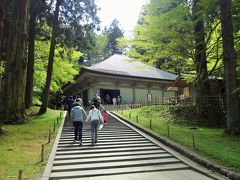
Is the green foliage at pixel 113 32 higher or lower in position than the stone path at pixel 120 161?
higher

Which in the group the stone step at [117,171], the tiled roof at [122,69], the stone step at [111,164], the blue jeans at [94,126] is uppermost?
the tiled roof at [122,69]

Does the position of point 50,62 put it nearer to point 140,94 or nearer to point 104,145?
point 104,145

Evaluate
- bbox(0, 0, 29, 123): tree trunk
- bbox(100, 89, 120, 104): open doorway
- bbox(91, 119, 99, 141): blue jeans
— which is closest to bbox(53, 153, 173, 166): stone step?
bbox(91, 119, 99, 141): blue jeans

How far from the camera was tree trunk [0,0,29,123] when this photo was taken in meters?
16.4

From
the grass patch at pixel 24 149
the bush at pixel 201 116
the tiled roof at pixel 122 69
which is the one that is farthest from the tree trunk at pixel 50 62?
the bush at pixel 201 116

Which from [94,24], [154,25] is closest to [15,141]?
[154,25]

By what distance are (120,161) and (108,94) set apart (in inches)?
860

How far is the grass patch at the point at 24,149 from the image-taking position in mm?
8608

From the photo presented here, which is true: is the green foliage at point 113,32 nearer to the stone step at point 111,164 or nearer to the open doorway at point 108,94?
the open doorway at point 108,94

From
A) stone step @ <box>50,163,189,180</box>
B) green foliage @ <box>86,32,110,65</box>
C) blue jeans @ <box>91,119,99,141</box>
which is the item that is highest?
green foliage @ <box>86,32,110,65</box>

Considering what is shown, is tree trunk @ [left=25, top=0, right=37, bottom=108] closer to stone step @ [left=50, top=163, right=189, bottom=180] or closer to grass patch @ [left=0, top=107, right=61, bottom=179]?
grass patch @ [left=0, top=107, right=61, bottom=179]

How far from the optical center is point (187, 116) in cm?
1928

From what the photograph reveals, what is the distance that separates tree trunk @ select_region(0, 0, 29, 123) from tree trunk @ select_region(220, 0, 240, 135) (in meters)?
9.94

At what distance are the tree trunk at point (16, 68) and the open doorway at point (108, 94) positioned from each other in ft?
47.7
